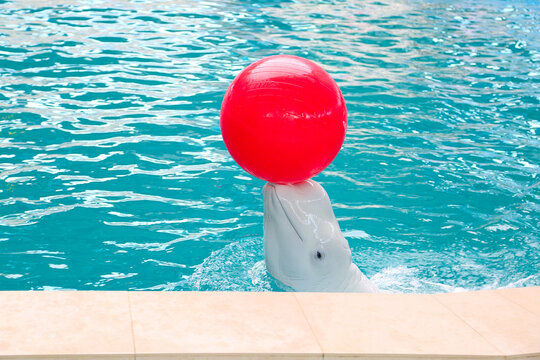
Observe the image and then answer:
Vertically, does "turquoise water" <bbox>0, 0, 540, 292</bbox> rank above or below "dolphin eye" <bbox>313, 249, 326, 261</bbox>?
below

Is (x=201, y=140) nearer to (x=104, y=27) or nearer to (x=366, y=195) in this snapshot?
(x=366, y=195)

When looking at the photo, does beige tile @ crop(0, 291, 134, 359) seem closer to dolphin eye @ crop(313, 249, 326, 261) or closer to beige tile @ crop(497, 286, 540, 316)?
dolphin eye @ crop(313, 249, 326, 261)

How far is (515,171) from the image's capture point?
6.68 meters

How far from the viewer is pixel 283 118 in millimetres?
3236

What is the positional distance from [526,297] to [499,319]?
14.1 inches

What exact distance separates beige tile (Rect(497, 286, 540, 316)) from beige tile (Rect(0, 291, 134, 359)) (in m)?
1.79

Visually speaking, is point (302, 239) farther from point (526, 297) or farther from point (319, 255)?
point (526, 297)

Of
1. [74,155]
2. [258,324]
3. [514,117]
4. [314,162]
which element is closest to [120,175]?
[74,155]

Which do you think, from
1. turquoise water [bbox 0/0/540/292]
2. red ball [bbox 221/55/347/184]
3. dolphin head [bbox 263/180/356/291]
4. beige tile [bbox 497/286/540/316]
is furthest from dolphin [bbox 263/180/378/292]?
beige tile [bbox 497/286/540/316]

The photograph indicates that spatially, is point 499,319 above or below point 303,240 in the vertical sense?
below

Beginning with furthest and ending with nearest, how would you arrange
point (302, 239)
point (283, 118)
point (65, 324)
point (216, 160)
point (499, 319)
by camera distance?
1. point (216, 160)
2. point (302, 239)
3. point (283, 118)
4. point (499, 319)
5. point (65, 324)

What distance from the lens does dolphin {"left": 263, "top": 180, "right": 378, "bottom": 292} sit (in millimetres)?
3432

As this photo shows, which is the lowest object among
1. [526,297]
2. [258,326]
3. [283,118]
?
[526,297]

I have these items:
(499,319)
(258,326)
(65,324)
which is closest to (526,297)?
(499,319)
